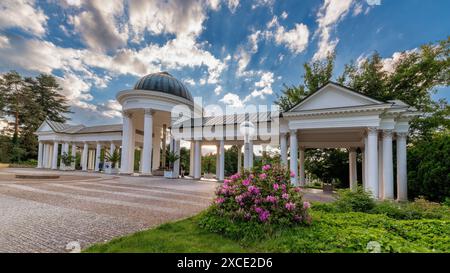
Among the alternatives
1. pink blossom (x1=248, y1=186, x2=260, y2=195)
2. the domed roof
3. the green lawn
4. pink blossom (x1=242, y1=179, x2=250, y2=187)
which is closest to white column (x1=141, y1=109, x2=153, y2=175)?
the domed roof

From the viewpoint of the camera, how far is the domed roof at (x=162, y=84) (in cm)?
2139

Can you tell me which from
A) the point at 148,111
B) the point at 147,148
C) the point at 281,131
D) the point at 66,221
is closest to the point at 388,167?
the point at 281,131

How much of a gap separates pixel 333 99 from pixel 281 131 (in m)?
4.02

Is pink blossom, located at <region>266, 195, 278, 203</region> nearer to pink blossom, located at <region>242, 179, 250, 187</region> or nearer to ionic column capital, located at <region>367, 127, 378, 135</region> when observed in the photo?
pink blossom, located at <region>242, 179, 250, 187</region>

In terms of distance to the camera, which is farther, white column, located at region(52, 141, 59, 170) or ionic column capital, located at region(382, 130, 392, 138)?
white column, located at region(52, 141, 59, 170)

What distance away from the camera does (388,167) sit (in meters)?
11.2

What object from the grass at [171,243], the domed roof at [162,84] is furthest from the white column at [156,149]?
the grass at [171,243]

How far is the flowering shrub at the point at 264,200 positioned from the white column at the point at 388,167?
406 inches

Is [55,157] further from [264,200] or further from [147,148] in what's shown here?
[264,200]

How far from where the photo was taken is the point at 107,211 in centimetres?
550

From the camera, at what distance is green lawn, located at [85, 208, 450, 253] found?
9.70ft

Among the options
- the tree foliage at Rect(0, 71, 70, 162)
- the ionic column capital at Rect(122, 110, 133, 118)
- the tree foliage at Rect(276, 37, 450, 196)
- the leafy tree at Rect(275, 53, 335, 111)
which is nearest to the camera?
the tree foliage at Rect(276, 37, 450, 196)

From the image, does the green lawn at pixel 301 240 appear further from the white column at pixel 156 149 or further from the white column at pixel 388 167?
the white column at pixel 156 149

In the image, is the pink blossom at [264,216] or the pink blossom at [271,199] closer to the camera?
the pink blossom at [264,216]
